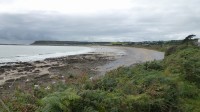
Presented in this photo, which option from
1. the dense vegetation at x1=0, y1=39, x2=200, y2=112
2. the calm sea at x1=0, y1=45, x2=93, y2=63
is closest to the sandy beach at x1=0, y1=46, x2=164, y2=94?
the dense vegetation at x1=0, y1=39, x2=200, y2=112

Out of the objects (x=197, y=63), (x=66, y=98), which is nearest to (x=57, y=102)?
(x=66, y=98)

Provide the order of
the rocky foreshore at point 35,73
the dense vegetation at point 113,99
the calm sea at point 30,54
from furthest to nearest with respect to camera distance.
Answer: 1. the calm sea at point 30,54
2. the rocky foreshore at point 35,73
3. the dense vegetation at point 113,99

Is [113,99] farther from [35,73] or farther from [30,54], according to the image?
[30,54]

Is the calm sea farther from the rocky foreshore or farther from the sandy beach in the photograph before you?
the rocky foreshore

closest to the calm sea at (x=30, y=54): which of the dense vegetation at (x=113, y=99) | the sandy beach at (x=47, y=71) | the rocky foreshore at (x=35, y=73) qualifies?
the sandy beach at (x=47, y=71)

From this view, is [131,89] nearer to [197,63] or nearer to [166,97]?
[166,97]

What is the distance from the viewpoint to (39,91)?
36.4 feet

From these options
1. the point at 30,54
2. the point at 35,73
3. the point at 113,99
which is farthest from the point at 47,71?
the point at 30,54

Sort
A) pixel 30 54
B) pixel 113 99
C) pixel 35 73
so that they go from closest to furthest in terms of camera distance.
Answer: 1. pixel 113 99
2. pixel 35 73
3. pixel 30 54

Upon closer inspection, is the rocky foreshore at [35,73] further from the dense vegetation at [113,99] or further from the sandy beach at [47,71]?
the dense vegetation at [113,99]

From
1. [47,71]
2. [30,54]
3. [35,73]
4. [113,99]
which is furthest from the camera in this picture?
[30,54]

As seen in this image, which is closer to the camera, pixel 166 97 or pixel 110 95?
pixel 110 95

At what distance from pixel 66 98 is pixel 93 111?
0.69 meters

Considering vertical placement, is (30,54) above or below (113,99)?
below
